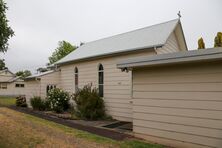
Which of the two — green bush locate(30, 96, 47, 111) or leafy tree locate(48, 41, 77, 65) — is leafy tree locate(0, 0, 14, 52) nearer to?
green bush locate(30, 96, 47, 111)

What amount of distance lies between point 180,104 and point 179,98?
193 millimetres

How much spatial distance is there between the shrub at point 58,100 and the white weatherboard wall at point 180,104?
355 inches

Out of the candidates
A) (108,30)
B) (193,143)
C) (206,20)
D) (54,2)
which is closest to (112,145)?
(193,143)

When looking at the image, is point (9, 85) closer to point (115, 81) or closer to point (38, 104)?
point (38, 104)

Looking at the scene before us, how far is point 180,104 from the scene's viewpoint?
7.12m

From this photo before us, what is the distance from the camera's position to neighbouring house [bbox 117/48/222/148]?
250 inches

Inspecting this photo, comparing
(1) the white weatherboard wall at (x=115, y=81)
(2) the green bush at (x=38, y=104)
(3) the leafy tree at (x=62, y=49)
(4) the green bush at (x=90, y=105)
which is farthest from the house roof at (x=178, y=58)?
(3) the leafy tree at (x=62, y=49)

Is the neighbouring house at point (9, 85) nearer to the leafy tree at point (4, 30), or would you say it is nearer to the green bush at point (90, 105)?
the green bush at point (90, 105)

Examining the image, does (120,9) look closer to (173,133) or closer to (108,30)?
(108,30)

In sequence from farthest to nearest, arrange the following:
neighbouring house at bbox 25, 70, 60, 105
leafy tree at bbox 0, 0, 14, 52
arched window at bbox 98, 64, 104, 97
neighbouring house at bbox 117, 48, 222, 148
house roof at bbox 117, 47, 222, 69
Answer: neighbouring house at bbox 25, 70, 60, 105, arched window at bbox 98, 64, 104, 97, leafy tree at bbox 0, 0, 14, 52, neighbouring house at bbox 117, 48, 222, 148, house roof at bbox 117, 47, 222, 69

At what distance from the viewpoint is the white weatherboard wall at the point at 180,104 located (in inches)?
251

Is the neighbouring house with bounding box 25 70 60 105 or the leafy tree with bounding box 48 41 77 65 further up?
the leafy tree with bounding box 48 41 77 65

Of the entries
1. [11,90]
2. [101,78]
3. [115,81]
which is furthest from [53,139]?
[11,90]

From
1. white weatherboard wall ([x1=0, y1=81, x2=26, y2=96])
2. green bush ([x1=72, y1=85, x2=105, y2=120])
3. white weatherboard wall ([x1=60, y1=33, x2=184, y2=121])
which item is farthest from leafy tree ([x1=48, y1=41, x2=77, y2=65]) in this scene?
green bush ([x1=72, y1=85, x2=105, y2=120])
